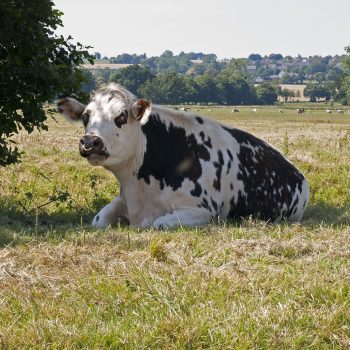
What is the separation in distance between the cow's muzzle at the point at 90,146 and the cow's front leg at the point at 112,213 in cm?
139

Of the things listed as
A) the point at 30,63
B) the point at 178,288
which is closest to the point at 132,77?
the point at 30,63

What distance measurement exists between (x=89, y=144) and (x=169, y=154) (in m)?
1.54

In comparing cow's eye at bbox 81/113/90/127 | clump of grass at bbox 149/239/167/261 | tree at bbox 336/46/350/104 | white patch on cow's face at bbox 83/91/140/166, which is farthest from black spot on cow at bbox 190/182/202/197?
tree at bbox 336/46/350/104

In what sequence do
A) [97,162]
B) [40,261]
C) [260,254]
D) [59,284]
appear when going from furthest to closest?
[97,162]
[260,254]
[40,261]
[59,284]

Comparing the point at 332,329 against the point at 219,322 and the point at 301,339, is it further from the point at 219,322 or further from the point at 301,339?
the point at 219,322

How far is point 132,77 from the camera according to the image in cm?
11825

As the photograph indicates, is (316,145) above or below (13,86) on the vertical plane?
below

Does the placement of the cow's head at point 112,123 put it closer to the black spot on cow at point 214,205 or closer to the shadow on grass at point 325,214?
the black spot on cow at point 214,205

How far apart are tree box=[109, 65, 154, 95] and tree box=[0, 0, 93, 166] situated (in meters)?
95.6

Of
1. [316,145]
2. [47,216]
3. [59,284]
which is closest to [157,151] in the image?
[47,216]

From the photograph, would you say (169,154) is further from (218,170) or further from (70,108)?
(70,108)

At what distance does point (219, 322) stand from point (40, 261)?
215cm

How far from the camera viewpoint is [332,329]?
5152 mm

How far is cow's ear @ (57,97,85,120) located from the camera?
10.6 meters
